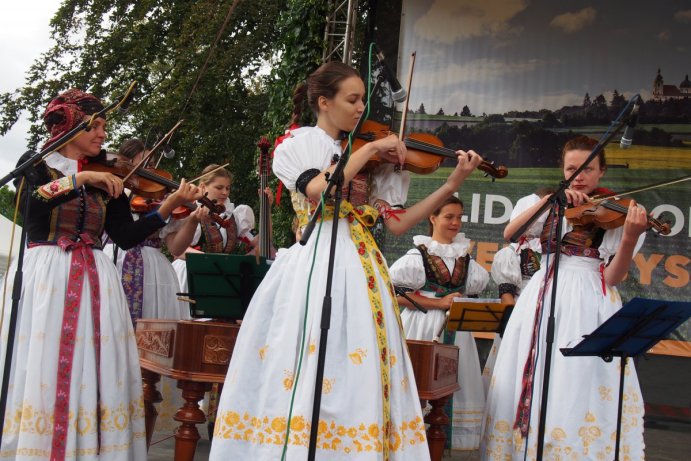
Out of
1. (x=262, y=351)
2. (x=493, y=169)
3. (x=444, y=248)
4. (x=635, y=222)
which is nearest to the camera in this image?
(x=262, y=351)

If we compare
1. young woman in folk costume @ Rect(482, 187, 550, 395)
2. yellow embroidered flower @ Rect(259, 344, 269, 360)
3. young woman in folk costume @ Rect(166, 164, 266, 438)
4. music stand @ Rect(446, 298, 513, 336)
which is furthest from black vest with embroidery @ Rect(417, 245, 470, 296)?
yellow embroidered flower @ Rect(259, 344, 269, 360)

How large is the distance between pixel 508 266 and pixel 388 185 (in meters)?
2.91

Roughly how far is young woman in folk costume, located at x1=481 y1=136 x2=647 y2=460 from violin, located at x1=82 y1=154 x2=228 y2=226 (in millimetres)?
1917

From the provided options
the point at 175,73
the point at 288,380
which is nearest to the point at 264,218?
the point at 288,380

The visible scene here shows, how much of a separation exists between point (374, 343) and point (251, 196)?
36.6 feet

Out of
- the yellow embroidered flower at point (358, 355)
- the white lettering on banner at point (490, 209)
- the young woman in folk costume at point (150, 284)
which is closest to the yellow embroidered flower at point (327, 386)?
the yellow embroidered flower at point (358, 355)

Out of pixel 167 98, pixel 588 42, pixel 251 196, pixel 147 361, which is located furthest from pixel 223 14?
pixel 147 361

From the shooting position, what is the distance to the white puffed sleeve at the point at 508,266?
6.23 m

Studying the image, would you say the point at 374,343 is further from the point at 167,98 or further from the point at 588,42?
the point at 167,98

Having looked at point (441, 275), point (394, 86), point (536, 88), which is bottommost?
point (441, 275)

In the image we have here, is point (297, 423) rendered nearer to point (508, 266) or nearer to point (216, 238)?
point (508, 266)

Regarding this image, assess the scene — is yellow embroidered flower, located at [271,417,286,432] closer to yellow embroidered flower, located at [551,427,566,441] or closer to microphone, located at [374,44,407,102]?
microphone, located at [374,44,407,102]

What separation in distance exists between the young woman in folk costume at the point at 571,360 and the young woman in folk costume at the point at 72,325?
6.03 ft

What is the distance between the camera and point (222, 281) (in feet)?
13.3
